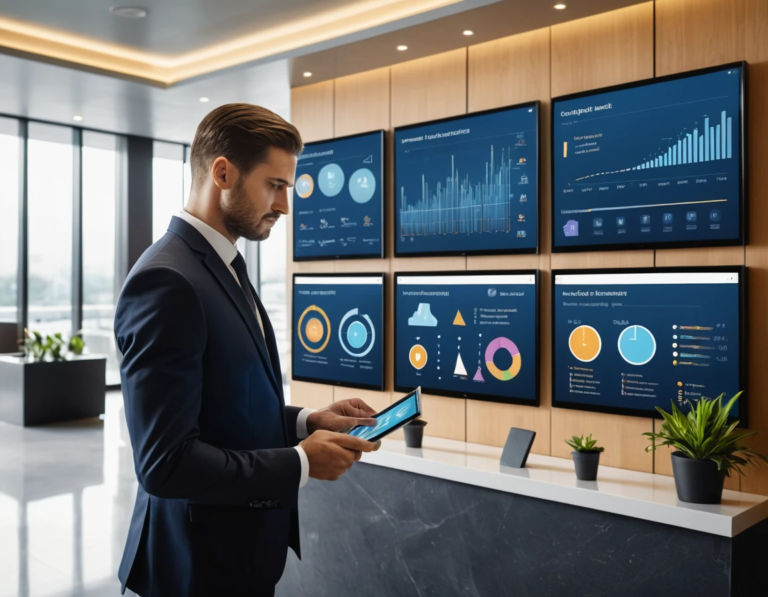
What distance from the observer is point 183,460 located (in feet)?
4.36

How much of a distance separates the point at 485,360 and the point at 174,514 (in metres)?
2.61

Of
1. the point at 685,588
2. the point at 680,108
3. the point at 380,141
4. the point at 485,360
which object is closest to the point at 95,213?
the point at 380,141

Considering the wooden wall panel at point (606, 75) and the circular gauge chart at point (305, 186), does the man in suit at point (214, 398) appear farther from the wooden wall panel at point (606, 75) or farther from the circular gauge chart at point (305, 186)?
the circular gauge chart at point (305, 186)

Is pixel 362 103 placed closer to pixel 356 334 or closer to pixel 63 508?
pixel 356 334

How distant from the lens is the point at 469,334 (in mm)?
3990

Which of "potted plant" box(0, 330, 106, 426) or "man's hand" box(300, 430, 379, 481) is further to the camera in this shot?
"potted plant" box(0, 330, 106, 426)

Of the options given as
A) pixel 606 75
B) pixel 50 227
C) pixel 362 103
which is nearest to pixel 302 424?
pixel 606 75

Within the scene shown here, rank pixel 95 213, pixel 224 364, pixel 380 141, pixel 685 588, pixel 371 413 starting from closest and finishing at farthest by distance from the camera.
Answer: pixel 224 364
pixel 371 413
pixel 685 588
pixel 380 141
pixel 95 213

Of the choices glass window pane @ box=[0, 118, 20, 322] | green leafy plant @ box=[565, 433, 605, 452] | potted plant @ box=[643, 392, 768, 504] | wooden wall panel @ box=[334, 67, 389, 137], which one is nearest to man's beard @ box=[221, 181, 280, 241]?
potted plant @ box=[643, 392, 768, 504]

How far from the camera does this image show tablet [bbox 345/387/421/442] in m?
1.62

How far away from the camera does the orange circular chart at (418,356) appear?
4.20 metres

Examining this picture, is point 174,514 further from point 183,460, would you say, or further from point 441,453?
point 441,453

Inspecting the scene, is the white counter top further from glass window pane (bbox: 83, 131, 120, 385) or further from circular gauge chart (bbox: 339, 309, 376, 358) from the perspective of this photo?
glass window pane (bbox: 83, 131, 120, 385)

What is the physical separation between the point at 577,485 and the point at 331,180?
261 cm
